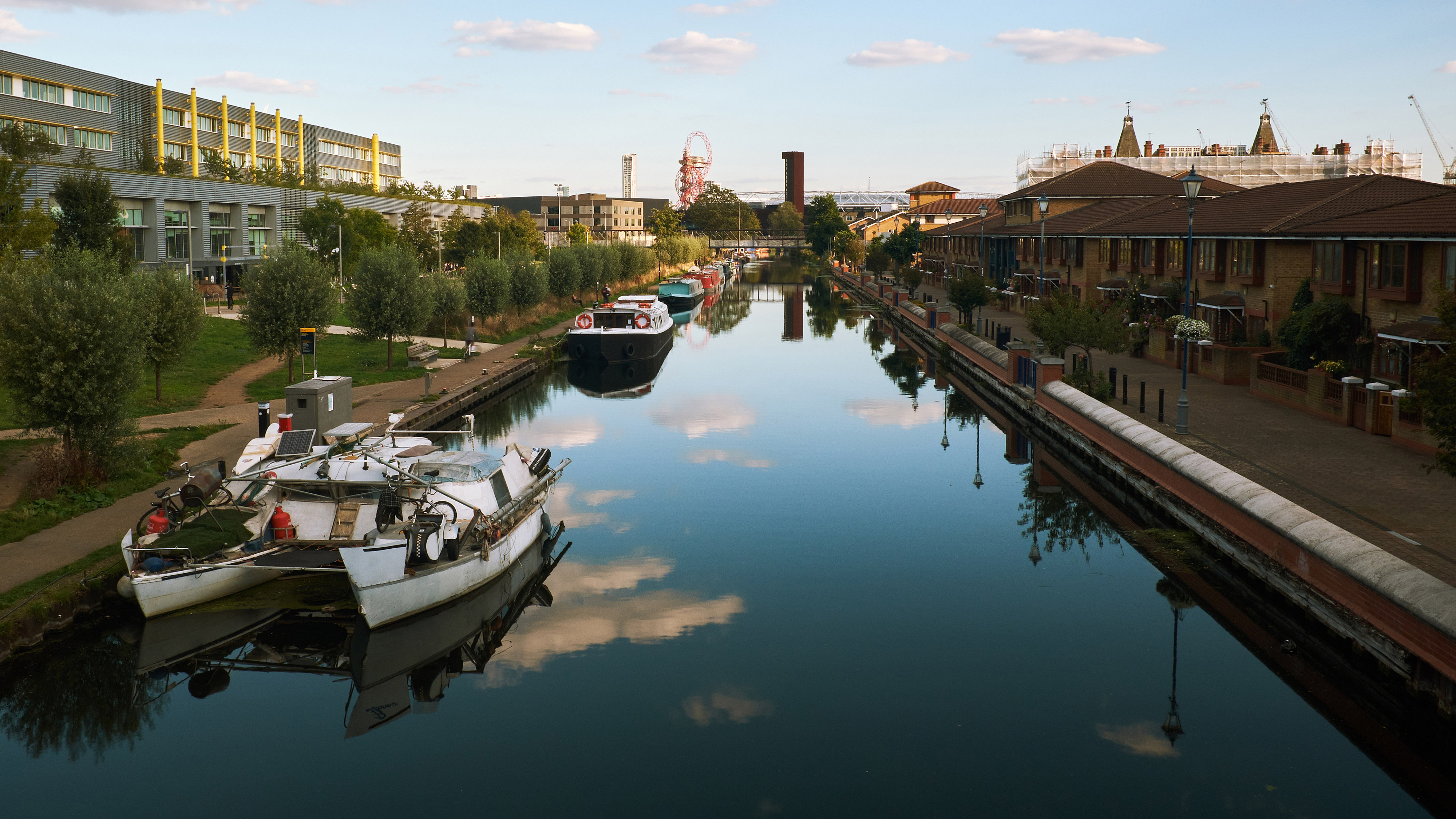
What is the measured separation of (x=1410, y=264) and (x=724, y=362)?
109 feet

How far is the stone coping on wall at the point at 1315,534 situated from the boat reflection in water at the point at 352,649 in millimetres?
12263

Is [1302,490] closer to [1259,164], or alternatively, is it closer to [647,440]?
[647,440]

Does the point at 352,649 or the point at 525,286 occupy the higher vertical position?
the point at 525,286

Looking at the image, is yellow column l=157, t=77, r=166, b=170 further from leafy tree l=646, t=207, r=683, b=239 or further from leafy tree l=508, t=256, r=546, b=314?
leafy tree l=646, t=207, r=683, b=239

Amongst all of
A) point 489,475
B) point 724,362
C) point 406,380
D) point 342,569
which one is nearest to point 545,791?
point 342,569

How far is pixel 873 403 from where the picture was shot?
40625mm

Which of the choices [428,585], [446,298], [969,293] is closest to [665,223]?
[969,293]

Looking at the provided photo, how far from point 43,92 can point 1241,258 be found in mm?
83946

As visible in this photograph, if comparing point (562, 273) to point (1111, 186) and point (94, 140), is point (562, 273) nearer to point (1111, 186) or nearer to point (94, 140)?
point (1111, 186)

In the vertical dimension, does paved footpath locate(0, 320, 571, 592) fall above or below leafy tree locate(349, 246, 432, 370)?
below

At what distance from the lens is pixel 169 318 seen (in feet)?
98.1

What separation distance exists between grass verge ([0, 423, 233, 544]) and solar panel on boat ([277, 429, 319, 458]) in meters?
3.28

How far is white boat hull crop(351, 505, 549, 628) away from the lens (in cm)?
1639

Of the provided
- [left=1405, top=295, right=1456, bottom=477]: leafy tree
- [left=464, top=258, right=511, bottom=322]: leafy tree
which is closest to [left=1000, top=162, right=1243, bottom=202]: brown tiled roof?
[left=464, top=258, right=511, bottom=322]: leafy tree
